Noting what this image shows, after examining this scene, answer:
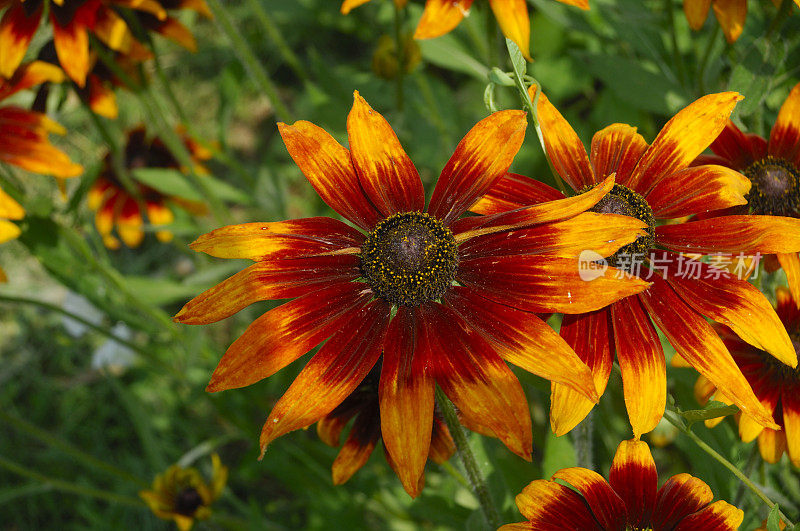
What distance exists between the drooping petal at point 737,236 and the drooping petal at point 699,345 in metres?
0.06

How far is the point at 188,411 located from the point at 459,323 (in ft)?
5.94

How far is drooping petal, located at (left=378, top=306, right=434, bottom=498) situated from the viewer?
81 centimetres

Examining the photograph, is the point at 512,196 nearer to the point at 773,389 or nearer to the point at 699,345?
the point at 699,345

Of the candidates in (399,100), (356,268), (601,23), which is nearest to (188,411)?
(399,100)

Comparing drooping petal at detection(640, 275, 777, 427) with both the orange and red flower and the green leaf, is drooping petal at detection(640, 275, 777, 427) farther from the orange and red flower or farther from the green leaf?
the green leaf

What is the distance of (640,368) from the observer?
0.89 metres

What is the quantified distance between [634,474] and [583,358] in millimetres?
183

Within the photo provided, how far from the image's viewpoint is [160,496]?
161 centimetres

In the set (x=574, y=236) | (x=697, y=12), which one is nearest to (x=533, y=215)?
(x=574, y=236)

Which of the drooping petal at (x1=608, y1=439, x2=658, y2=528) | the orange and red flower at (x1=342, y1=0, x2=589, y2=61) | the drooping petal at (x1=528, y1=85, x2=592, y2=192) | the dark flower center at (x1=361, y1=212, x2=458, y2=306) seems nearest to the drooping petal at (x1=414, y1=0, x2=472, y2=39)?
the orange and red flower at (x1=342, y1=0, x2=589, y2=61)

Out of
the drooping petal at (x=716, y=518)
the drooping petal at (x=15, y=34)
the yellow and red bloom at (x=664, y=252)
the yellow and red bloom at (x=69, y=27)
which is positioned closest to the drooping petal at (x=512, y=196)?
the yellow and red bloom at (x=664, y=252)

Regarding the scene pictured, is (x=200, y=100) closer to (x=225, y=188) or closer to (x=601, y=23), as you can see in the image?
(x=225, y=188)

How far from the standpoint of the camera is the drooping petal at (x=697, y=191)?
3.15 feet

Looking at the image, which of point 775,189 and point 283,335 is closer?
→ point 283,335
